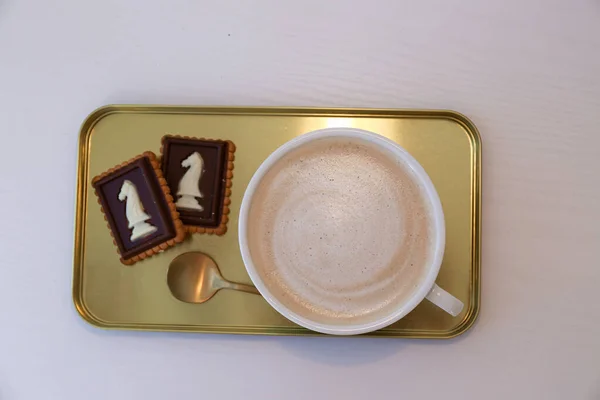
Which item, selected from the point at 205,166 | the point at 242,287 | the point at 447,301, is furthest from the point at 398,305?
the point at 205,166

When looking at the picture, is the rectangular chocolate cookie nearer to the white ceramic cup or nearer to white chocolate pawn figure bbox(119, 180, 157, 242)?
white chocolate pawn figure bbox(119, 180, 157, 242)

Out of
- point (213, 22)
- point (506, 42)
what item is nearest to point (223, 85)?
point (213, 22)

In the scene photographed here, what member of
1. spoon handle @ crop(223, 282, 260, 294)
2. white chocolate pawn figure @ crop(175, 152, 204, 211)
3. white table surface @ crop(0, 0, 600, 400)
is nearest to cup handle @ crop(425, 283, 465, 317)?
white table surface @ crop(0, 0, 600, 400)

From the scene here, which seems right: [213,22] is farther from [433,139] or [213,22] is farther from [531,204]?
[531,204]

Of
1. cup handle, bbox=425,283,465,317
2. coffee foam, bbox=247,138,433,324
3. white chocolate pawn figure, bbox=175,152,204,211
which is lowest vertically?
cup handle, bbox=425,283,465,317

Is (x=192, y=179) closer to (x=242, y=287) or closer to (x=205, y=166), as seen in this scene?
(x=205, y=166)

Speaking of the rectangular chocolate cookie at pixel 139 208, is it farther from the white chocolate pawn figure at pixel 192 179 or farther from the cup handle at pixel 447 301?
the cup handle at pixel 447 301
